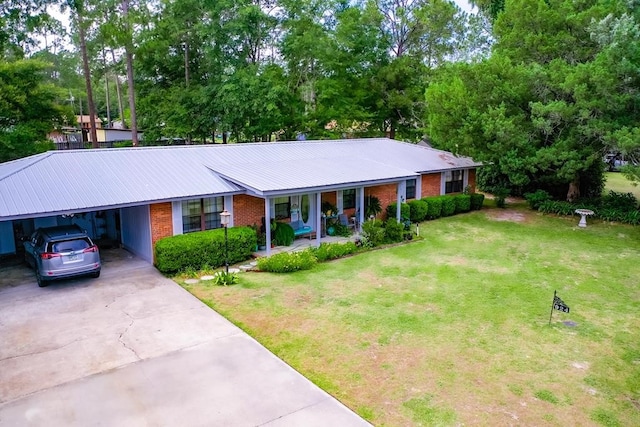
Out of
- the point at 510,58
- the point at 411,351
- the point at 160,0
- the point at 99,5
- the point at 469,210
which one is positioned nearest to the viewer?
the point at 411,351

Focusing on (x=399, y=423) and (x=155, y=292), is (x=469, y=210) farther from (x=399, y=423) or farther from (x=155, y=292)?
(x=399, y=423)

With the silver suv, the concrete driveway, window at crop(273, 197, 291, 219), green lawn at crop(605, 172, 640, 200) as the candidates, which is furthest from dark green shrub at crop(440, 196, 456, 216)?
the silver suv

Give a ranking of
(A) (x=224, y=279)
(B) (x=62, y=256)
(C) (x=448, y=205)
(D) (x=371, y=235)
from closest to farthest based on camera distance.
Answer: (B) (x=62, y=256)
(A) (x=224, y=279)
(D) (x=371, y=235)
(C) (x=448, y=205)

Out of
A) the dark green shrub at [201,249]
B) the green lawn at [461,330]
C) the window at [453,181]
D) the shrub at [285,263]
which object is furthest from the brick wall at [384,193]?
the dark green shrub at [201,249]

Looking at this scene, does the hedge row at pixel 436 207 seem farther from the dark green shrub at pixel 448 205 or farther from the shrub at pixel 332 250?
the shrub at pixel 332 250

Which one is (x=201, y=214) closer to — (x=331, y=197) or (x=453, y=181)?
A: (x=331, y=197)

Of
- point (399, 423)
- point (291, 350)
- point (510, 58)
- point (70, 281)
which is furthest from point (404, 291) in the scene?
point (510, 58)

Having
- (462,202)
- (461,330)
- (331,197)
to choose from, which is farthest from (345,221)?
(461,330)
